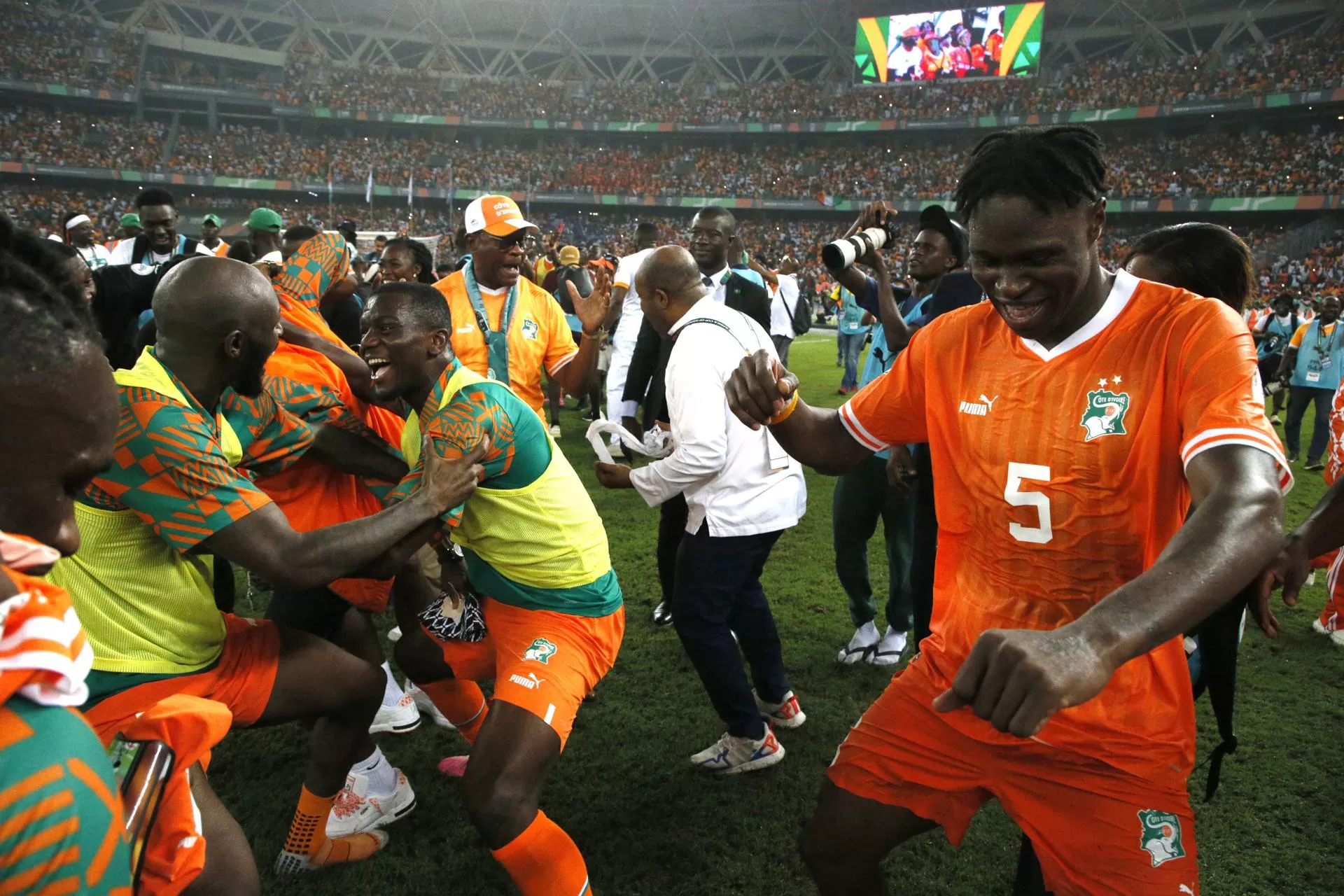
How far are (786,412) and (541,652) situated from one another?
114 centimetres

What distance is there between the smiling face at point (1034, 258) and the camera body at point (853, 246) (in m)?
0.91

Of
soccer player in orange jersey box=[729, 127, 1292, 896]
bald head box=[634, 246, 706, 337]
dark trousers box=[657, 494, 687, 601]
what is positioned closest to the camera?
soccer player in orange jersey box=[729, 127, 1292, 896]

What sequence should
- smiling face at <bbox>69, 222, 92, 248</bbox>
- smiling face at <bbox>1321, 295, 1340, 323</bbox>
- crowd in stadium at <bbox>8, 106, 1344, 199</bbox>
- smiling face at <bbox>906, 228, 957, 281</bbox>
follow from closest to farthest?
smiling face at <bbox>906, 228, 957, 281</bbox> → smiling face at <bbox>69, 222, 92, 248</bbox> → smiling face at <bbox>1321, 295, 1340, 323</bbox> → crowd in stadium at <bbox>8, 106, 1344, 199</bbox>

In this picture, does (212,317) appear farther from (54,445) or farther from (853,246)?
(853,246)

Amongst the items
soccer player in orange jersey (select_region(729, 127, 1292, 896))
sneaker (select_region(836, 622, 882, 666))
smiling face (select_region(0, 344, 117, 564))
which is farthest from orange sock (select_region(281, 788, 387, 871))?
sneaker (select_region(836, 622, 882, 666))

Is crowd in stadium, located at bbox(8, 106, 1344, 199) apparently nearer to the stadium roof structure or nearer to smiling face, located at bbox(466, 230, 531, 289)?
the stadium roof structure

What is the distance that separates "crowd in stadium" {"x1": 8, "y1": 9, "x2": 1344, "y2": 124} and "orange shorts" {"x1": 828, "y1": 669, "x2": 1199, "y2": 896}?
39.0m

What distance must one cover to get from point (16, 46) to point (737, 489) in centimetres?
4931

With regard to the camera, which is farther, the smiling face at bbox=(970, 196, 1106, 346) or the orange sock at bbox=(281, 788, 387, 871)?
the orange sock at bbox=(281, 788, 387, 871)

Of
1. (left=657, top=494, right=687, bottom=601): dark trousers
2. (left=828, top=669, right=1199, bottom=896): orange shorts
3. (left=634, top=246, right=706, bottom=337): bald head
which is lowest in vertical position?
(left=657, top=494, right=687, bottom=601): dark trousers

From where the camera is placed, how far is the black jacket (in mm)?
5172

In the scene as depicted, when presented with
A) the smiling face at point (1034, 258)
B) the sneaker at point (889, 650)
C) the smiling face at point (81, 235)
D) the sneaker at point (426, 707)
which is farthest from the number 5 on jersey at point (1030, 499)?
the smiling face at point (81, 235)

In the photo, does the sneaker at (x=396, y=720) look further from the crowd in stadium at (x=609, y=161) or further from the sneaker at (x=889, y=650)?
the crowd in stadium at (x=609, y=161)

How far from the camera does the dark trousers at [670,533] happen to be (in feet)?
15.4
